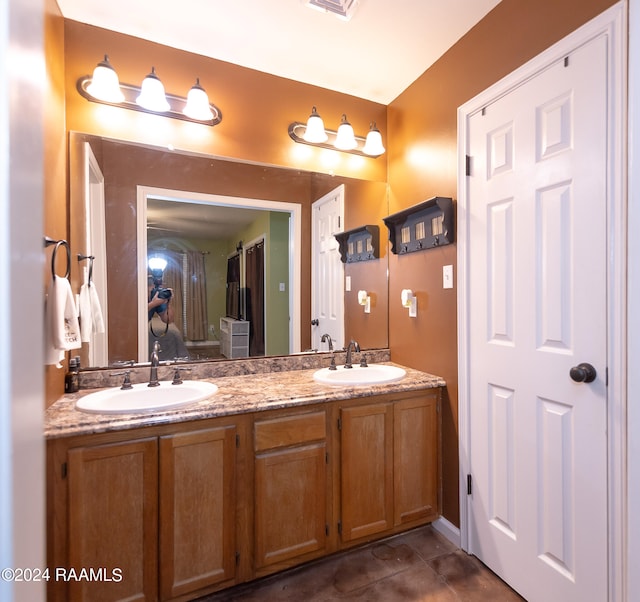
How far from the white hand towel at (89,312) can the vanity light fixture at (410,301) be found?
63.7 inches

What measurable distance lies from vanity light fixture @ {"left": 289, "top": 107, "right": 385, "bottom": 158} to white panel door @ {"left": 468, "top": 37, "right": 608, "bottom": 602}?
2.23 ft

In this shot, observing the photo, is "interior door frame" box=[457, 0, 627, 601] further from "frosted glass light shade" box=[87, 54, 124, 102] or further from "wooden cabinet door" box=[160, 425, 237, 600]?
"frosted glass light shade" box=[87, 54, 124, 102]

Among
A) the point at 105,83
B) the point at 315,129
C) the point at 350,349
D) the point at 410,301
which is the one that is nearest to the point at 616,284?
the point at 410,301

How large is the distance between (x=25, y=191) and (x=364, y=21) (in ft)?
5.86

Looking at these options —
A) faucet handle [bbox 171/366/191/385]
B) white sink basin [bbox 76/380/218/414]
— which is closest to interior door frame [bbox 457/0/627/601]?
white sink basin [bbox 76/380/218/414]

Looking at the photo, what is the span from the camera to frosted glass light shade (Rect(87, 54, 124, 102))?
5.27 ft

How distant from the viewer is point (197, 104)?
1.80m

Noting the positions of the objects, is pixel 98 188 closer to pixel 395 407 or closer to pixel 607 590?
pixel 395 407

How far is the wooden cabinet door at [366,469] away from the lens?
1686mm

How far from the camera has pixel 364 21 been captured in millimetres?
1709

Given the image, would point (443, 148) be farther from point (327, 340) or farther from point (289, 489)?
point (289, 489)

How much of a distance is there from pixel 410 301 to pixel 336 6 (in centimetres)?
150

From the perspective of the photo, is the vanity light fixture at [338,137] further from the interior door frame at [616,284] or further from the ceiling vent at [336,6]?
the interior door frame at [616,284]

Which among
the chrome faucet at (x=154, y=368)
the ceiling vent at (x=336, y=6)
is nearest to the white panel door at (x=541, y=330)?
the ceiling vent at (x=336, y=6)
